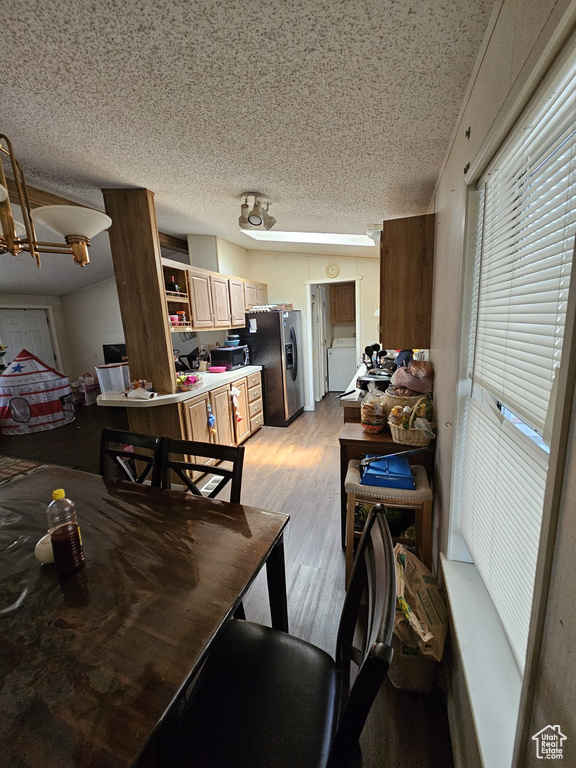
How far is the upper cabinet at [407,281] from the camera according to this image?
192cm

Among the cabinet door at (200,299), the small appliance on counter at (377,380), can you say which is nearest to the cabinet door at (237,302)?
the cabinet door at (200,299)

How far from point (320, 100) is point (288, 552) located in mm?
2395

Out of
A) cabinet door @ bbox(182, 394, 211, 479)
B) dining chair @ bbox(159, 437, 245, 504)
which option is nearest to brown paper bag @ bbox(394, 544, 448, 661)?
dining chair @ bbox(159, 437, 245, 504)

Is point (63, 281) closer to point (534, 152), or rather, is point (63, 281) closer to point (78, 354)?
point (78, 354)

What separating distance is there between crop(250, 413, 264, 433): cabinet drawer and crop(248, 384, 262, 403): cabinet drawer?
26cm

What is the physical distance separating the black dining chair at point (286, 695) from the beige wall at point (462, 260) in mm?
265

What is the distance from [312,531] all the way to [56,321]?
6.80m

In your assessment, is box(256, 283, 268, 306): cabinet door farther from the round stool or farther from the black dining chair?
the black dining chair

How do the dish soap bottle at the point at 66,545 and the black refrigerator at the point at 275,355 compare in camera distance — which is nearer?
the dish soap bottle at the point at 66,545

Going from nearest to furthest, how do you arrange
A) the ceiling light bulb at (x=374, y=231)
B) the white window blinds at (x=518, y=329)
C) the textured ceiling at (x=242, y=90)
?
1. the white window blinds at (x=518, y=329)
2. the textured ceiling at (x=242, y=90)
3. the ceiling light bulb at (x=374, y=231)

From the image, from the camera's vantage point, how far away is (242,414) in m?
3.95

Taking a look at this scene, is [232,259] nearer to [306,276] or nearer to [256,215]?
[306,276]

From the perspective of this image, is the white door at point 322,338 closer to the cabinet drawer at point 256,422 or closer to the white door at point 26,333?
the cabinet drawer at point 256,422

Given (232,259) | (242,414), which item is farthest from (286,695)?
(232,259)
